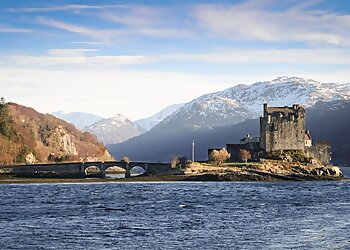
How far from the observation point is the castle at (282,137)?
178500 mm

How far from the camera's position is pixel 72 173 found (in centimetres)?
17612

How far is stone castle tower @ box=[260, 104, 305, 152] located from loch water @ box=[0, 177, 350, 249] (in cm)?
6694

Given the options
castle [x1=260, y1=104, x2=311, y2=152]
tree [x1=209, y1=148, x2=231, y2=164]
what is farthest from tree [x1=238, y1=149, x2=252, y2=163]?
castle [x1=260, y1=104, x2=311, y2=152]

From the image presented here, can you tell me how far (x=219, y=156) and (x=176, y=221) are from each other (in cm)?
10479

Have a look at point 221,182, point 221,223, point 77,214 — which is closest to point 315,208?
point 221,223

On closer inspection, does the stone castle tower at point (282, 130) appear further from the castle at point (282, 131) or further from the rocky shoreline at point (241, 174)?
the rocky shoreline at point (241, 174)

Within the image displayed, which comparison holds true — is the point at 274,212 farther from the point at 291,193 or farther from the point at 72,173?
the point at 72,173

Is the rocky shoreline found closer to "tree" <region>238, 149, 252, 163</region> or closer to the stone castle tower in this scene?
"tree" <region>238, 149, 252, 163</region>

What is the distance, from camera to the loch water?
5612 cm

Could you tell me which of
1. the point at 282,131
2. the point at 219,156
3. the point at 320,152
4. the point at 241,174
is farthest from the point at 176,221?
the point at 320,152

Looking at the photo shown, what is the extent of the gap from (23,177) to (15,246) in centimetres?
11251

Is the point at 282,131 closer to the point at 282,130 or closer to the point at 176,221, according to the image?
the point at 282,130

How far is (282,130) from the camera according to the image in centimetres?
17938

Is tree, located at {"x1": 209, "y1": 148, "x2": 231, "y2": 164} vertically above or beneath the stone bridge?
above
